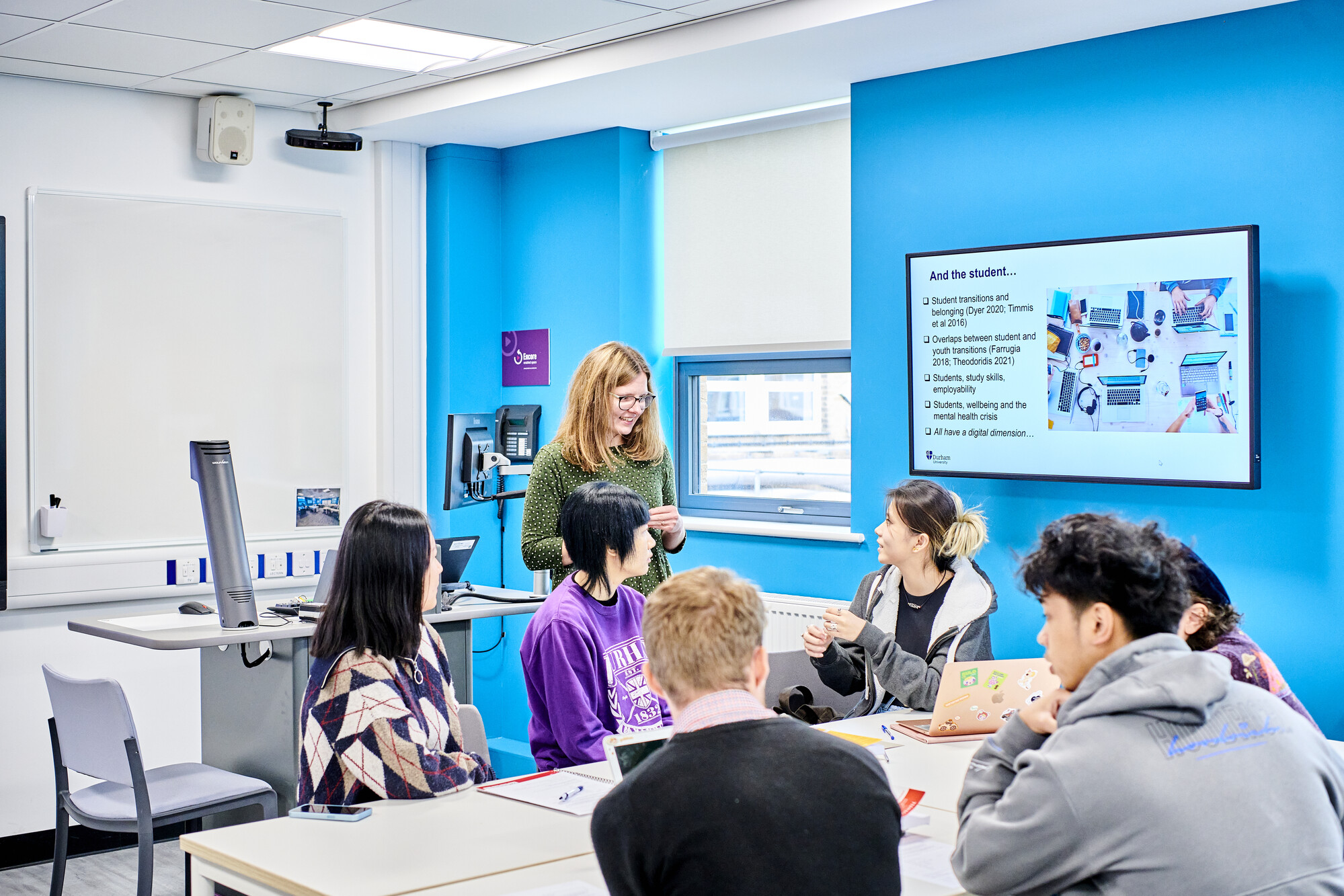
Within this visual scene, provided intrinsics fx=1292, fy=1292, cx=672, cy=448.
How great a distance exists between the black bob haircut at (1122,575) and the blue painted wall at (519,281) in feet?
11.8

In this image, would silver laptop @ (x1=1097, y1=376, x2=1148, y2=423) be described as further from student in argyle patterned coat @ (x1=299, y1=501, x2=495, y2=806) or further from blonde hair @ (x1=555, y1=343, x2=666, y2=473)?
student in argyle patterned coat @ (x1=299, y1=501, x2=495, y2=806)

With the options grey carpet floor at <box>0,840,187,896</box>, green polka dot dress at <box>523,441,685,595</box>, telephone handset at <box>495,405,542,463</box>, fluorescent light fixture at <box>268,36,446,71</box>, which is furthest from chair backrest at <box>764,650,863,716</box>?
fluorescent light fixture at <box>268,36,446,71</box>

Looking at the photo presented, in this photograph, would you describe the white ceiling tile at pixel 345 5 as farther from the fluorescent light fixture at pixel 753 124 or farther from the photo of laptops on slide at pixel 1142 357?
the photo of laptops on slide at pixel 1142 357

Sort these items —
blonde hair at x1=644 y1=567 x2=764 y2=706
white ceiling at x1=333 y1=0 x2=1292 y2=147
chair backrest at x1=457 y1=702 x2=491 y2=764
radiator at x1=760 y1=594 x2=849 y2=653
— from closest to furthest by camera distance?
blonde hair at x1=644 y1=567 x2=764 y2=706 → chair backrest at x1=457 y1=702 x2=491 y2=764 → white ceiling at x1=333 y1=0 x2=1292 y2=147 → radiator at x1=760 y1=594 x2=849 y2=653

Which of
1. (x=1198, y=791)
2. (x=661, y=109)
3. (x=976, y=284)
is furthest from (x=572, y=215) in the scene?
(x=1198, y=791)

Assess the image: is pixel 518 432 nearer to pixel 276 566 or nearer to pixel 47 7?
pixel 276 566

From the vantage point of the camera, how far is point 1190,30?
11.9 ft

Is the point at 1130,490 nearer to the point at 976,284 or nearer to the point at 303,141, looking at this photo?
the point at 976,284

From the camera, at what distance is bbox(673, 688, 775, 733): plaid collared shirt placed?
1.62 metres

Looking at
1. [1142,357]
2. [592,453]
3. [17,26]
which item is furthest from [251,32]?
[1142,357]

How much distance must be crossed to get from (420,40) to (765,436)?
1982 mm

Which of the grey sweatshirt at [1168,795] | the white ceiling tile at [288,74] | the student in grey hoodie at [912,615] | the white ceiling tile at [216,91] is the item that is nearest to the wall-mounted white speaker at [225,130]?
the white ceiling tile at [216,91]

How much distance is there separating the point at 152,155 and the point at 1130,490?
12.5 feet

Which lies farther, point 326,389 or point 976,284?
point 326,389
